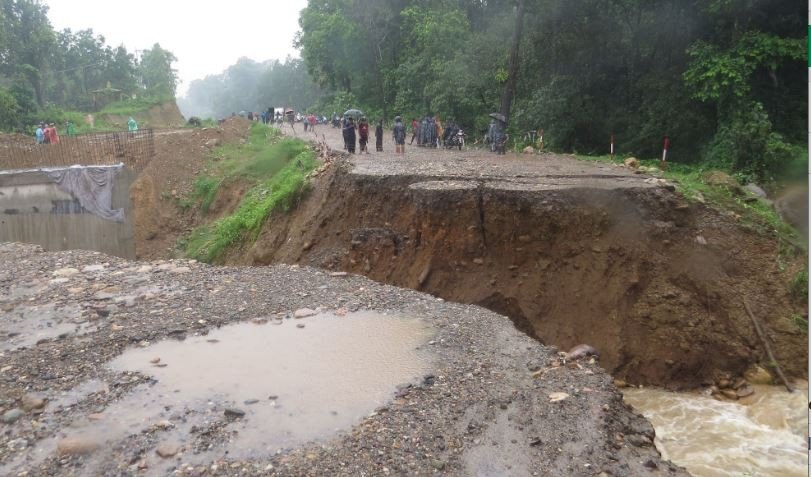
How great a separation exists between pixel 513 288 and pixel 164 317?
565cm

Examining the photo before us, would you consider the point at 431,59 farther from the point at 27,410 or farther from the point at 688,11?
the point at 27,410

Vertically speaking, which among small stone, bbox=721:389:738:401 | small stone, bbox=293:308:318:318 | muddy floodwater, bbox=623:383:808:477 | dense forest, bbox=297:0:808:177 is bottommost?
muddy floodwater, bbox=623:383:808:477

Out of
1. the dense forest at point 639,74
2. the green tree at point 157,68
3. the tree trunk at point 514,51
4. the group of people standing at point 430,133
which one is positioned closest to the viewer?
the dense forest at point 639,74

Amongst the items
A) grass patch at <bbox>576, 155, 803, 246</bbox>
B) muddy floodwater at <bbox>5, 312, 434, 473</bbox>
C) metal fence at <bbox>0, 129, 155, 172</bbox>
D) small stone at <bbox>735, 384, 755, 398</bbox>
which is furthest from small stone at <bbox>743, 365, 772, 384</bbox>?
metal fence at <bbox>0, 129, 155, 172</bbox>

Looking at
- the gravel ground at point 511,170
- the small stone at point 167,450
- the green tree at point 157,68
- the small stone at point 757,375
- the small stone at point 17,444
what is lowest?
the small stone at point 757,375

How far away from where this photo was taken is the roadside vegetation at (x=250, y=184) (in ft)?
48.6

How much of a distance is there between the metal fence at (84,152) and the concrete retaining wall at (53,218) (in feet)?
13.3

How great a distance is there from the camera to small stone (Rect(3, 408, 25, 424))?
189 inches

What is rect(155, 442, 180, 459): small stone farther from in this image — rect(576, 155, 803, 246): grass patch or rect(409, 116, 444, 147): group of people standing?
rect(409, 116, 444, 147): group of people standing

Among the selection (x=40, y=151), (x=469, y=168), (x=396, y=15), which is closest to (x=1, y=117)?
(x=40, y=151)

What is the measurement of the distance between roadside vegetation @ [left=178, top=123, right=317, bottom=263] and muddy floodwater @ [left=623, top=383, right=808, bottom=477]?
30.0 feet

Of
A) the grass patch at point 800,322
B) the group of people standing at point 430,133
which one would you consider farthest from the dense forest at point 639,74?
the grass patch at point 800,322

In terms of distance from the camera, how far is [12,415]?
15.9ft

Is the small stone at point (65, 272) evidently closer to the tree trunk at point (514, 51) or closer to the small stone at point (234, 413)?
the small stone at point (234, 413)
